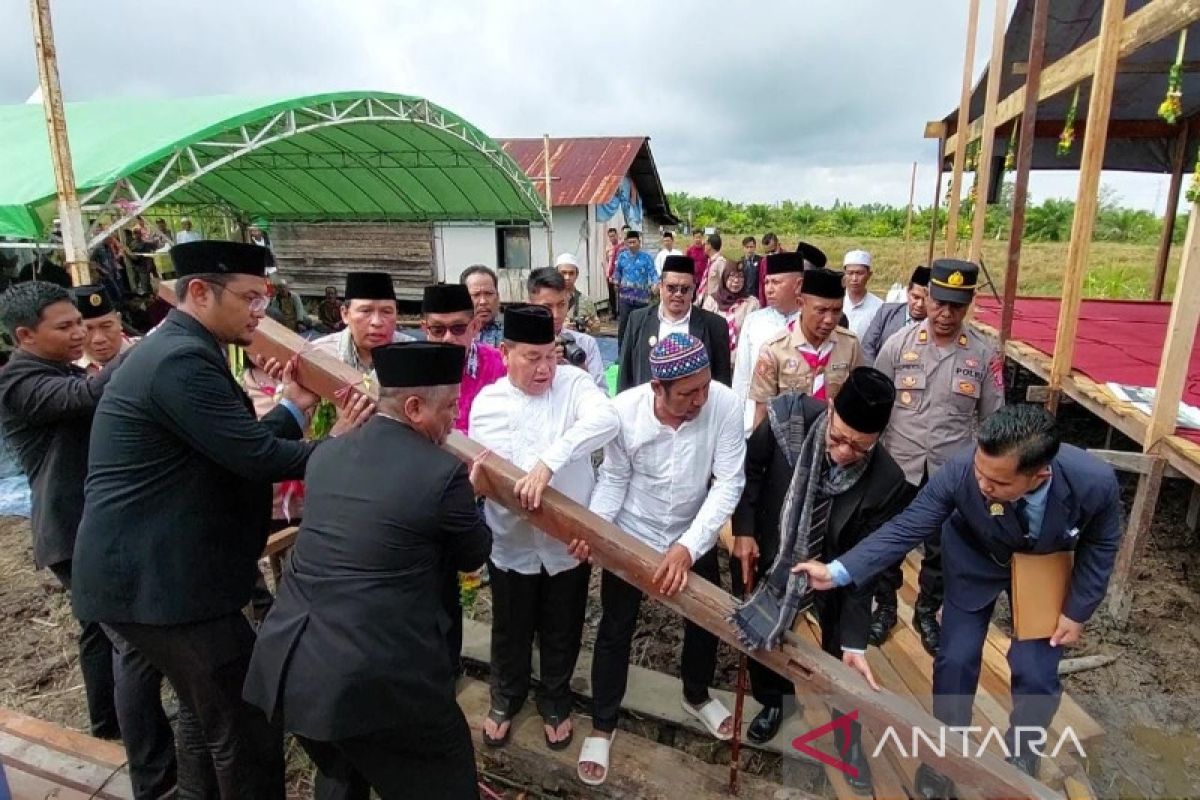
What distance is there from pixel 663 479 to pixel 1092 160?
3.67 m

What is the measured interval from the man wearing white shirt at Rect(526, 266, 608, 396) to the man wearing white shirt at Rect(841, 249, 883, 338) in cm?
240

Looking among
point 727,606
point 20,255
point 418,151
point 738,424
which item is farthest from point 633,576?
point 20,255

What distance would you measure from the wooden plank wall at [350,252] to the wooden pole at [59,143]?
408 inches

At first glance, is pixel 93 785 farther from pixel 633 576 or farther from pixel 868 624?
pixel 868 624

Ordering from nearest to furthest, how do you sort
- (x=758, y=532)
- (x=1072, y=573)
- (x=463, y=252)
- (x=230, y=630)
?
(x=230, y=630) → (x=1072, y=573) → (x=758, y=532) → (x=463, y=252)

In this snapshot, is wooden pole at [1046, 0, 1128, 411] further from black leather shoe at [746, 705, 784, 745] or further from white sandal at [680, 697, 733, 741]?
white sandal at [680, 697, 733, 741]

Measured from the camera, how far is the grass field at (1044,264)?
54.0 ft

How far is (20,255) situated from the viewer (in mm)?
11578

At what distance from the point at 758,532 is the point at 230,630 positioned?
205 cm

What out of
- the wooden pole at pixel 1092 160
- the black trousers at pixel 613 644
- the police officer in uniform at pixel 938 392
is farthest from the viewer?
the wooden pole at pixel 1092 160

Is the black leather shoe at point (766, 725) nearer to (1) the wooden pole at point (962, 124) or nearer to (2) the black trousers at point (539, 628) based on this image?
(2) the black trousers at point (539, 628)

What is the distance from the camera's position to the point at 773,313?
4215mm

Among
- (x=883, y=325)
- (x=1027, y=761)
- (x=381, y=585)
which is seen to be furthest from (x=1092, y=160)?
(x=381, y=585)

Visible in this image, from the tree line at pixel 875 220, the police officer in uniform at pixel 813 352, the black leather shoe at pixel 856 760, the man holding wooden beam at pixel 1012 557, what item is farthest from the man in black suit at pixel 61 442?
the tree line at pixel 875 220
